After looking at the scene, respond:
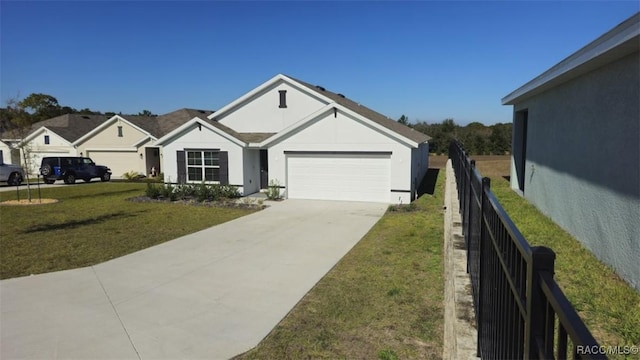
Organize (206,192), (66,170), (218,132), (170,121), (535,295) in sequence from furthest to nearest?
(170,121) → (66,170) → (218,132) → (206,192) → (535,295)

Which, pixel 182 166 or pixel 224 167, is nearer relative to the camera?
pixel 224 167

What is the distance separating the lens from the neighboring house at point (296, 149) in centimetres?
1762

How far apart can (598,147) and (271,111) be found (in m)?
16.6

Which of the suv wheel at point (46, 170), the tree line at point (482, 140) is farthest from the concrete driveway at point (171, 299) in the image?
the tree line at point (482, 140)

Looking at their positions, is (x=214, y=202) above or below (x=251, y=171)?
below

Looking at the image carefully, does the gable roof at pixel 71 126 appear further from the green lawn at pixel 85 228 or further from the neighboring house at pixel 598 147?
the neighboring house at pixel 598 147

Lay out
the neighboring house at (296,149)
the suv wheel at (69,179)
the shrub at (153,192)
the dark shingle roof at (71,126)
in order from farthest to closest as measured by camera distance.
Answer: the dark shingle roof at (71,126), the suv wheel at (69,179), the shrub at (153,192), the neighboring house at (296,149)

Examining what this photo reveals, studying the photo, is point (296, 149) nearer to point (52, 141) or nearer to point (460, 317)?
point (460, 317)

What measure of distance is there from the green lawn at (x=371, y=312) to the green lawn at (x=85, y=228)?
17.9 feet

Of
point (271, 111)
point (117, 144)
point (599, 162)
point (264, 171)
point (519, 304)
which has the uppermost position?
point (271, 111)

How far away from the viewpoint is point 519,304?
6.27 feet

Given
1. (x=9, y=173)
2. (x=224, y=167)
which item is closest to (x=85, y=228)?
(x=224, y=167)

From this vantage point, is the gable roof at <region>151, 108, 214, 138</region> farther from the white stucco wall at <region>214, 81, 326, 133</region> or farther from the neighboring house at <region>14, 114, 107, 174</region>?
the white stucco wall at <region>214, 81, 326, 133</region>

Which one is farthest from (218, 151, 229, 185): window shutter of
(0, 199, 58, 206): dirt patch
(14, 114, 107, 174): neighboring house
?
(14, 114, 107, 174): neighboring house
